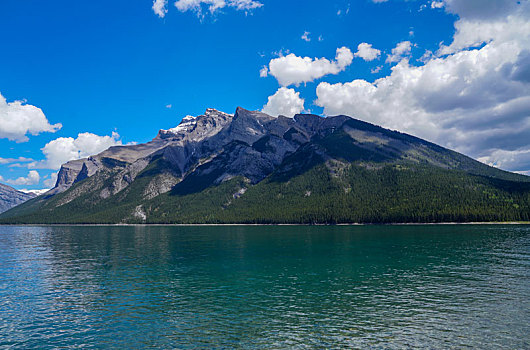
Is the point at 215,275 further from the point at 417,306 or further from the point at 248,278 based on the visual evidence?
the point at 417,306

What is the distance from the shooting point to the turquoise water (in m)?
36.5

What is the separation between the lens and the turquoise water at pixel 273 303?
3650 centimetres

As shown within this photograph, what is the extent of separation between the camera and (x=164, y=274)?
247 feet

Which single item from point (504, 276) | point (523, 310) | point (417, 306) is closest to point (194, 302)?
point (417, 306)

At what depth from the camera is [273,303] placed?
50.4 meters

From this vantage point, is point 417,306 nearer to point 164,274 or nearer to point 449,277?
point 449,277

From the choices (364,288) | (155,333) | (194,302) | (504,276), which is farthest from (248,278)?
(504,276)

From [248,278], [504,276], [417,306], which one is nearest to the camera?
[417,306]

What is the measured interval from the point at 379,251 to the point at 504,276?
44.6 m

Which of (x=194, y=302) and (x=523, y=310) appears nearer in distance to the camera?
(x=523, y=310)

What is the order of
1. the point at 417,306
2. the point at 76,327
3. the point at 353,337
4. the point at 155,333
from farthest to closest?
the point at 417,306 → the point at 76,327 → the point at 155,333 → the point at 353,337

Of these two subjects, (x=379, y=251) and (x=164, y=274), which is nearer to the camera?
(x=164, y=274)

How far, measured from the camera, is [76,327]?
4162 cm

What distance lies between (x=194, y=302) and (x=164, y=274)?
26632mm
